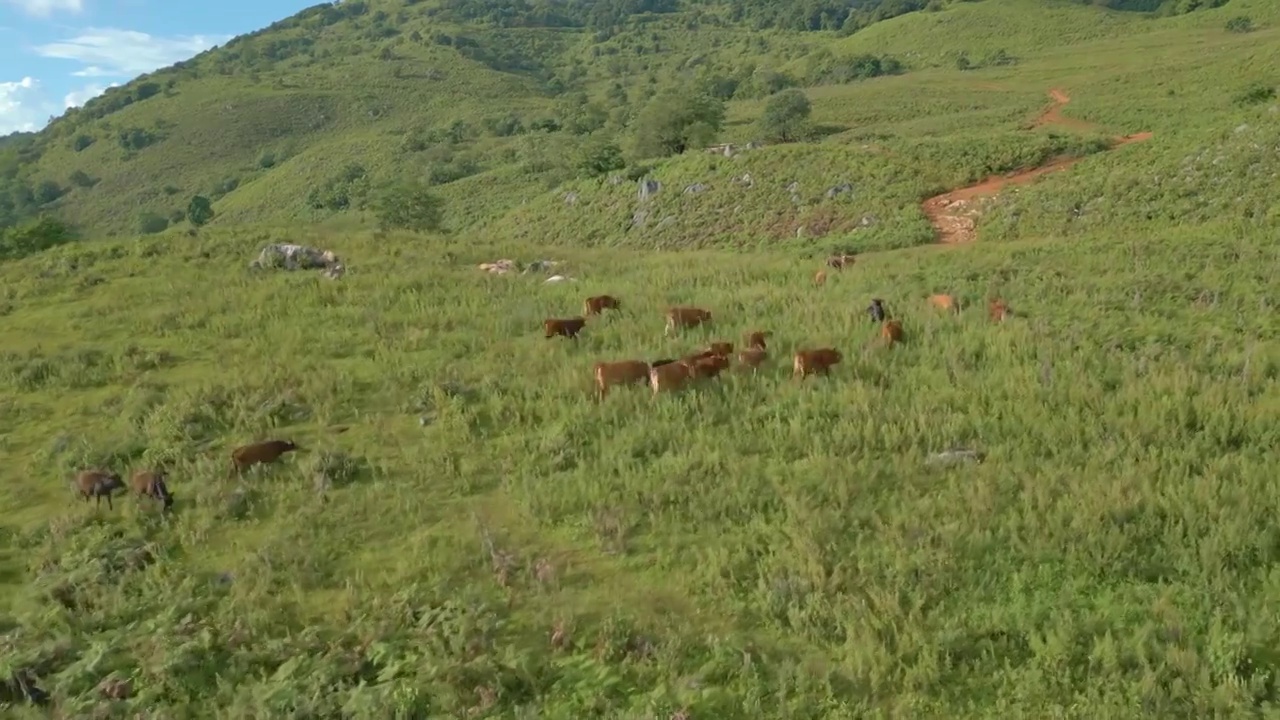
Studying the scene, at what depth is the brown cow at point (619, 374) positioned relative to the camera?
10.9 meters

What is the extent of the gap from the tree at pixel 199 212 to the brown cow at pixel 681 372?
88.8m

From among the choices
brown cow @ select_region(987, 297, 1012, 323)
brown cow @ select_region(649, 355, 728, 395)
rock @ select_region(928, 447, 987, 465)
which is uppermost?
brown cow @ select_region(649, 355, 728, 395)

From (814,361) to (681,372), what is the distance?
184 cm

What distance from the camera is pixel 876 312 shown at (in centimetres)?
1337

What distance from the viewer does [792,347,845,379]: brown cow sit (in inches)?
427

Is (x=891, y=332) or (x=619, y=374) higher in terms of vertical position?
(x=619, y=374)

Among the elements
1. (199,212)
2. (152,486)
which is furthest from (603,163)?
(199,212)

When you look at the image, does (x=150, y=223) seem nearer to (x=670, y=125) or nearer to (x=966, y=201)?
(x=670, y=125)

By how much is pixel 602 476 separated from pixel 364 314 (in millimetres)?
8989

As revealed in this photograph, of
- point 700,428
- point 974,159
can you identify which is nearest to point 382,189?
point 974,159

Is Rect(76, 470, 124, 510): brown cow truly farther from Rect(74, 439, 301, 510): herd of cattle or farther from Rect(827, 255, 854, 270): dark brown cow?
Rect(827, 255, 854, 270): dark brown cow

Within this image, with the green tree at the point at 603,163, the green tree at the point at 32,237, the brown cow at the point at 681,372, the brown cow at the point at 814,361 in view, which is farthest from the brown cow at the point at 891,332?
the green tree at the point at 603,163

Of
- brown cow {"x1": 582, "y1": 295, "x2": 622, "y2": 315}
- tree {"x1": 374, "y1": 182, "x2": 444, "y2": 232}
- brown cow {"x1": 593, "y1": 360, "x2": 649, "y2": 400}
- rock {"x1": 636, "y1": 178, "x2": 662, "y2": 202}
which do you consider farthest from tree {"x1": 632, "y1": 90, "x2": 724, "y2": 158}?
brown cow {"x1": 593, "y1": 360, "x2": 649, "y2": 400}

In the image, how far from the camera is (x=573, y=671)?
19.6ft
